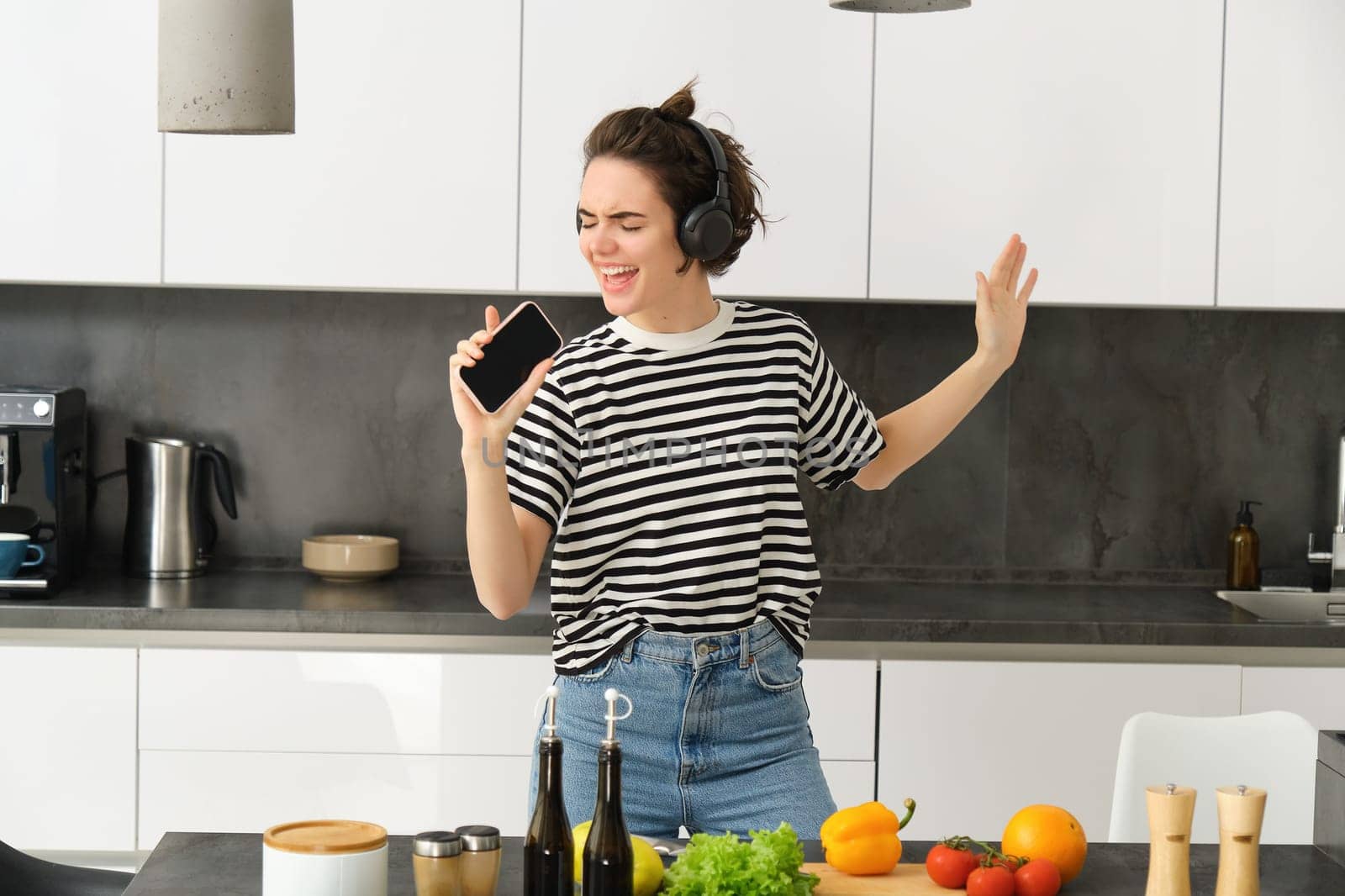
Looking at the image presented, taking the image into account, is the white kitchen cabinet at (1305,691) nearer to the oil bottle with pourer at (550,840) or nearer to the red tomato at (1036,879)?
the red tomato at (1036,879)

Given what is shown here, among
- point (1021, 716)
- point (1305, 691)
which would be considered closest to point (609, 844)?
point (1021, 716)

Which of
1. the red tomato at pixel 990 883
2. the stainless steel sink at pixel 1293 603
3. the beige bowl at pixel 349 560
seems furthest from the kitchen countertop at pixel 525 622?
the red tomato at pixel 990 883

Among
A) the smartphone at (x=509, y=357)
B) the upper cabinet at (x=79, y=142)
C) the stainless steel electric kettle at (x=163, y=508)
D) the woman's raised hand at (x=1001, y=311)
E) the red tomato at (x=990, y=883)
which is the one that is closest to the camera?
the red tomato at (x=990, y=883)

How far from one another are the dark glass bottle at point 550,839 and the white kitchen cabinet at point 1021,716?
1543mm

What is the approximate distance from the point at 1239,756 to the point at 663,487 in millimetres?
1001

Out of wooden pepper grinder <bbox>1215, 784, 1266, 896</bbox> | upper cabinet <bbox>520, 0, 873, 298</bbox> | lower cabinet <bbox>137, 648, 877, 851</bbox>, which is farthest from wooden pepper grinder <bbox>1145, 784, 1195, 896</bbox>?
upper cabinet <bbox>520, 0, 873, 298</bbox>

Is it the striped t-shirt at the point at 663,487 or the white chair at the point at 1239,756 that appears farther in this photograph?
the white chair at the point at 1239,756

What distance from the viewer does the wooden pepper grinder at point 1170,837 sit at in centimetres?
129

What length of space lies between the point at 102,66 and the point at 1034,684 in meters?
2.17

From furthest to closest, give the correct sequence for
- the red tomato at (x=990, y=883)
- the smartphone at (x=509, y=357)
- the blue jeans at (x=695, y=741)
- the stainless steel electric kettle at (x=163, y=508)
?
the stainless steel electric kettle at (x=163, y=508), the blue jeans at (x=695, y=741), the smartphone at (x=509, y=357), the red tomato at (x=990, y=883)

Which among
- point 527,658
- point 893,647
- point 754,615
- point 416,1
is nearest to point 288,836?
point 754,615

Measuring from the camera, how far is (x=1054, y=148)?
113 inches

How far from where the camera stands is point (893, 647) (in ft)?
9.09

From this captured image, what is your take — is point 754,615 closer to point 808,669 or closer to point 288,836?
point 288,836
